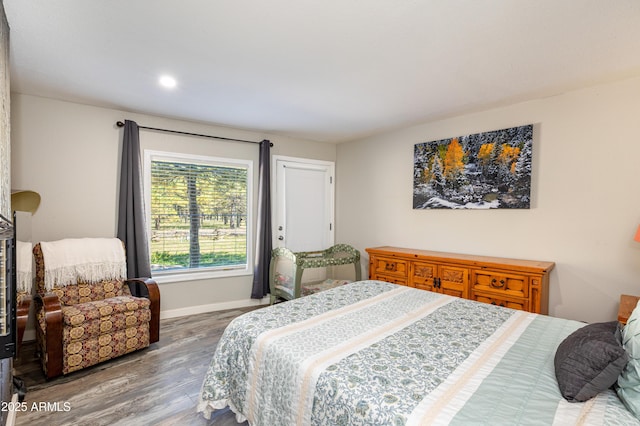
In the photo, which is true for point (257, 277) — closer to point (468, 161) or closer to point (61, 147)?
point (61, 147)

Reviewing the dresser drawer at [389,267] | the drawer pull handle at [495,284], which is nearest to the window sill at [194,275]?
the dresser drawer at [389,267]

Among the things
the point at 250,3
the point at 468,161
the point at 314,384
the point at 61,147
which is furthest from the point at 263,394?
the point at 61,147

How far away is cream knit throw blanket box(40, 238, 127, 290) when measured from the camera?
2.73 m

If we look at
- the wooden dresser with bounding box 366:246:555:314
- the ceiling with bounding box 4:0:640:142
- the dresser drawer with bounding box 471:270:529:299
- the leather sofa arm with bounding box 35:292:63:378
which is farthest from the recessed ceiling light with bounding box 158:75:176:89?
the dresser drawer with bounding box 471:270:529:299

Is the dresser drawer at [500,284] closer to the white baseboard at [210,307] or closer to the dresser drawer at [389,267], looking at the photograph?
the dresser drawer at [389,267]

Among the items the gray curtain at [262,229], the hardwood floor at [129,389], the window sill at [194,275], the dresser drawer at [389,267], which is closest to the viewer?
the hardwood floor at [129,389]

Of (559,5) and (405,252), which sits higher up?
(559,5)

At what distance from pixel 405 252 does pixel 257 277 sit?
6.61 ft

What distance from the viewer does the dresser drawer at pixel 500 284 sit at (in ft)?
8.76

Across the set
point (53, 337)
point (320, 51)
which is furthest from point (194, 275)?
point (320, 51)

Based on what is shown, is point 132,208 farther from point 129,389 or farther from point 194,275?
point 129,389

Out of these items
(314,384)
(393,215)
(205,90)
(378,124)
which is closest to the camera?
(314,384)

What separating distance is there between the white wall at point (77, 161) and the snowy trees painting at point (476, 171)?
9.36 feet

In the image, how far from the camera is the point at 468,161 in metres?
3.36
